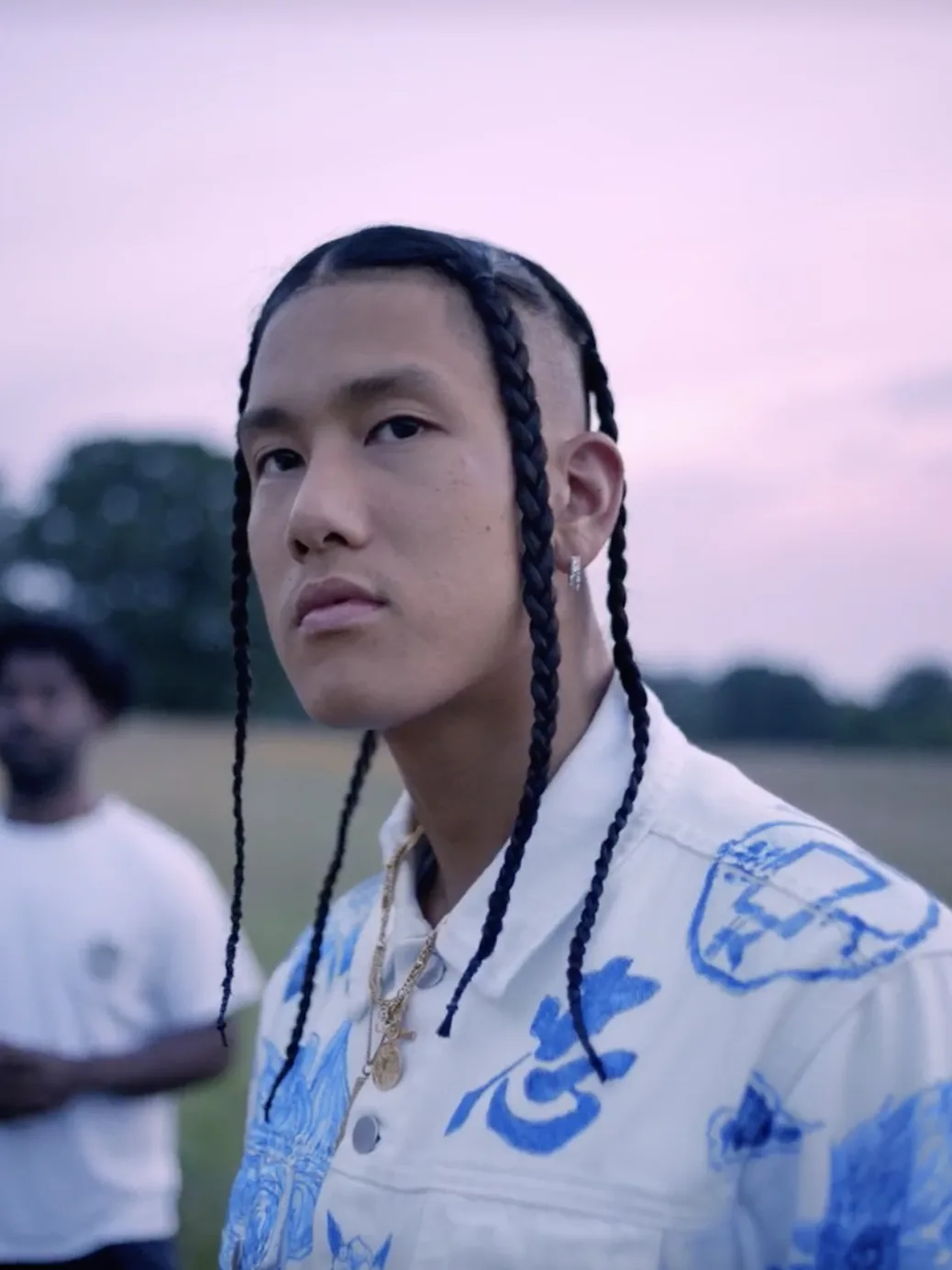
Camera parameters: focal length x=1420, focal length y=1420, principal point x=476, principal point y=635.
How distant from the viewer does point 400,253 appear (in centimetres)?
195

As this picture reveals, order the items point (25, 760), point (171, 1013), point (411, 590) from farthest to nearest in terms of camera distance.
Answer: point (25, 760) → point (171, 1013) → point (411, 590)

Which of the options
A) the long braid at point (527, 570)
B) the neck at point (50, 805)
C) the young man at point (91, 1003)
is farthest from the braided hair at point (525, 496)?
the neck at point (50, 805)

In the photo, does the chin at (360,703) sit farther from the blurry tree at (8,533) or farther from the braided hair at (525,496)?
the blurry tree at (8,533)

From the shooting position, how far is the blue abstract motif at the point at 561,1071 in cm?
159

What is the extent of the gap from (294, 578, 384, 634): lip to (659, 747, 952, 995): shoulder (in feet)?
1.52

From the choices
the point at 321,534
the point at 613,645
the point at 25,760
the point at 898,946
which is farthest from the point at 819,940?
the point at 25,760

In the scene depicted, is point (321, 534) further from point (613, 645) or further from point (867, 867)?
point (867, 867)

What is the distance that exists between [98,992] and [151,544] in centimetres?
3581

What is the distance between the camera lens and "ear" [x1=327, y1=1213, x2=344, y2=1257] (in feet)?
5.63

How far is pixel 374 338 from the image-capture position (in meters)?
1.88

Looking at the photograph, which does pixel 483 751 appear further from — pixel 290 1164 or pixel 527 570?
pixel 290 1164

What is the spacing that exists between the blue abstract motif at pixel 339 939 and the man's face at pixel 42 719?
1.79 m

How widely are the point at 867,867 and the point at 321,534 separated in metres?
0.77

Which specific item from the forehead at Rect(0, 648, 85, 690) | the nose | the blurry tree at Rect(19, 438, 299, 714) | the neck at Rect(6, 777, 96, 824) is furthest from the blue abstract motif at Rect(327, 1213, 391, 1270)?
the blurry tree at Rect(19, 438, 299, 714)
